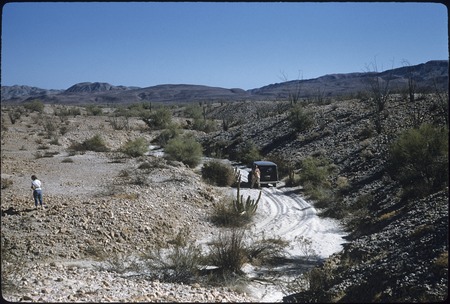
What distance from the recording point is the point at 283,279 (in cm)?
997

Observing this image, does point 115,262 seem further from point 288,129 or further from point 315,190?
point 288,129

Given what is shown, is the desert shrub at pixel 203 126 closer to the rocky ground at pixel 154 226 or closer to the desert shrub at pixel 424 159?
the rocky ground at pixel 154 226

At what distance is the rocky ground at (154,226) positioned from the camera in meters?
7.70

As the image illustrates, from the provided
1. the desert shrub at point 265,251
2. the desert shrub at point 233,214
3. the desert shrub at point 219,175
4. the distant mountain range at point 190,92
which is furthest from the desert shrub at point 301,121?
the distant mountain range at point 190,92

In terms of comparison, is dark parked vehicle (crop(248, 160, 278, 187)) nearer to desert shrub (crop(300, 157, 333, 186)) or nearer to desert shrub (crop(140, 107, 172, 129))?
desert shrub (crop(300, 157, 333, 186))

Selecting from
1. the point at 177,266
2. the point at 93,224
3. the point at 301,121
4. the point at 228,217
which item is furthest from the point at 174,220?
the point at 301,121

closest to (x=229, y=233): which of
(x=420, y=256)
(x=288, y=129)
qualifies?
(x=420, y=256)

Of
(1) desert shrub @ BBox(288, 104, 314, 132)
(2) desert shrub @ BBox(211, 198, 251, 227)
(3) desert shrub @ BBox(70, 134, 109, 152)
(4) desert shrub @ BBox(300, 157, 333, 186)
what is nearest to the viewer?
(2) desert shrub @ BBox(211, 198, 251, 227)

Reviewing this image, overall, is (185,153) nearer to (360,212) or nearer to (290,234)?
→ (360,212)

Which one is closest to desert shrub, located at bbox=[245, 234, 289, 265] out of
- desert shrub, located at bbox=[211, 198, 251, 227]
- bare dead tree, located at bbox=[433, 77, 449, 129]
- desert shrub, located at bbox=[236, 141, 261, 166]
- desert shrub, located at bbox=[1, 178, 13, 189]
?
desert shrub, located at bbox=[211, 198, 251, 227]

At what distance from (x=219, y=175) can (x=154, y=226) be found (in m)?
8.27

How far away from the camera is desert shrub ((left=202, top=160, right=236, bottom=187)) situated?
67.8 feet

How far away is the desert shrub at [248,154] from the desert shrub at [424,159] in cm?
1266

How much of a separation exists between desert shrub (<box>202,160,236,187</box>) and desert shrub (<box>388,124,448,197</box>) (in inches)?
324
